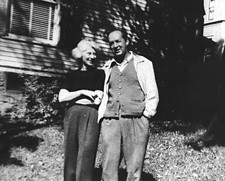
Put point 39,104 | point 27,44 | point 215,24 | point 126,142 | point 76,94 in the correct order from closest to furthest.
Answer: point 76,94 < point 126,142 < point 39,104 < point 27,44 < point 215,24

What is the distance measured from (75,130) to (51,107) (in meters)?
5.41

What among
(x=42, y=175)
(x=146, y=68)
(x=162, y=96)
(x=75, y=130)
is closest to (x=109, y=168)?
(x=75, y=130)

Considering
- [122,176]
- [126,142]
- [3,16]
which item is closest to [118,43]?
[126,142]

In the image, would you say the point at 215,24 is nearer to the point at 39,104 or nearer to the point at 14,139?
the point at 39,104

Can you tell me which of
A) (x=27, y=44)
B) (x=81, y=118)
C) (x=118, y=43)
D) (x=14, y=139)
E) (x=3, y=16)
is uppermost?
(x=3, y=16)

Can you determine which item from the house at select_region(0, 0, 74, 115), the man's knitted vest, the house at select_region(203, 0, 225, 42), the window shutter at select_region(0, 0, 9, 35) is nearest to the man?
the man's knitted vest

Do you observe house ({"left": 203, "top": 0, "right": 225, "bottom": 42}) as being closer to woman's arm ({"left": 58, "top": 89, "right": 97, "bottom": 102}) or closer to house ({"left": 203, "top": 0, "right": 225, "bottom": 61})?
house ({"left": 203, "top": 0, "right": 225, "bottom": 61})

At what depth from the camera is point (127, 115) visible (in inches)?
148

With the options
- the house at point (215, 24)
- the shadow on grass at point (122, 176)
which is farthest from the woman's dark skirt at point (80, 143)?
the house at point (215, 24)

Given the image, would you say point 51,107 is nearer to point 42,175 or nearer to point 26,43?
point 26,43

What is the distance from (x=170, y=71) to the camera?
12719mm

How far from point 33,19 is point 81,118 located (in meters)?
7.26

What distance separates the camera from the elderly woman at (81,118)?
145 inches

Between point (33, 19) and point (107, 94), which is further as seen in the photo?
point (33, 19)
